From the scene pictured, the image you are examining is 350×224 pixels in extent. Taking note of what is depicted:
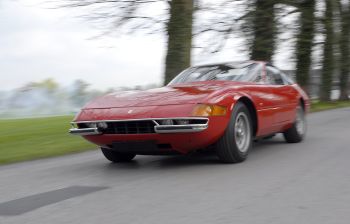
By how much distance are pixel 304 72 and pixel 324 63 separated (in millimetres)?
3053

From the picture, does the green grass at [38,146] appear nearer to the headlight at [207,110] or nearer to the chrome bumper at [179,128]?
the chrome bumper at [179,128]

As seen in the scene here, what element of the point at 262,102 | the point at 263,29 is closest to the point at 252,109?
the point at 262,102

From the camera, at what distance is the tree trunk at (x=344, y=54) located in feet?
81.2

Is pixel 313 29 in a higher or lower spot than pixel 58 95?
higher

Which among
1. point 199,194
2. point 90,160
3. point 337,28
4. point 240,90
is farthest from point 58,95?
point 199,194

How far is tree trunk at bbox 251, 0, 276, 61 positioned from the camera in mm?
18172

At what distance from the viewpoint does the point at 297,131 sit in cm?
903

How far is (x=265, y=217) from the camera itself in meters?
4.21

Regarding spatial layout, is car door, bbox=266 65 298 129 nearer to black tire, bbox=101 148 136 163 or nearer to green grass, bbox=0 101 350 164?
black tire, bbox=101 148 136 163

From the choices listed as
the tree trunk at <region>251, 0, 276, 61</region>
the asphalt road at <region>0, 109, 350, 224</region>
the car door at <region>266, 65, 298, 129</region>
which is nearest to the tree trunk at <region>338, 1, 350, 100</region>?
the tree trunk at <region>251, 0, 276, 61</region>

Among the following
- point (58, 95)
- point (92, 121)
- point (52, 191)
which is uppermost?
point (92, 121)

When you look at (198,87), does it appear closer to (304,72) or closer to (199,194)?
(199,194)

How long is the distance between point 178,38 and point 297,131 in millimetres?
5867

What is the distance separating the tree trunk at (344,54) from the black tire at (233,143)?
60.6 ft
